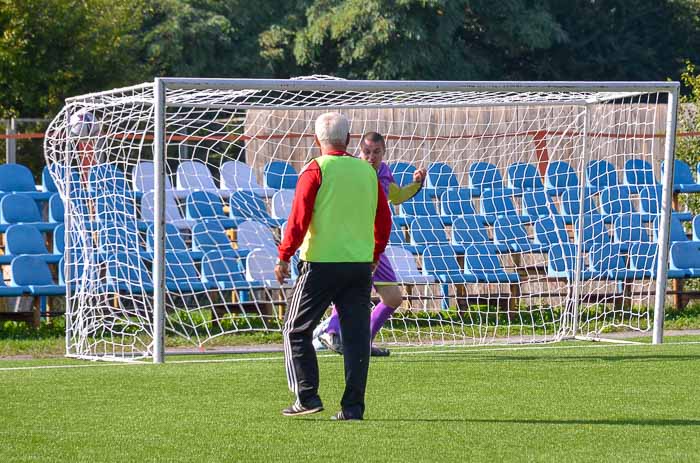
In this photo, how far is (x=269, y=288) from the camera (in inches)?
555

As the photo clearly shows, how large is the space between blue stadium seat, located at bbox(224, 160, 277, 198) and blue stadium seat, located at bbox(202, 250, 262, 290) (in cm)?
110

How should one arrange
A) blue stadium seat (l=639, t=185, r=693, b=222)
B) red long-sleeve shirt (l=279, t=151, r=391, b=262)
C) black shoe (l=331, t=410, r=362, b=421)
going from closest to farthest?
1. red long-sleeve shirt (l=279, t=151, r=391, b=262)
2. black shoe (l=331, t=410, r=362, b=421)
3. blue stadium seat (l=639, t=185, r=693, b=222)

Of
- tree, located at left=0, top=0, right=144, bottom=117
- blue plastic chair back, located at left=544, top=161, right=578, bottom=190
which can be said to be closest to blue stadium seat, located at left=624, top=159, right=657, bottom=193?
blue plastic chair back, located at left=544, top=161, right=578, bottom=190

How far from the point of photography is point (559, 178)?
16.1 meters

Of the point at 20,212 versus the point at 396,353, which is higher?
the point at 20,212

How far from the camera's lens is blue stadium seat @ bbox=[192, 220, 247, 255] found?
14.5m

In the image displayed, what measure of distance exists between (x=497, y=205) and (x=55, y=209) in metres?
5.37

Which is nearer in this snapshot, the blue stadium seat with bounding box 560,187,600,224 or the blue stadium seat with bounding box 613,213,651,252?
the blue stadium seat with bounding box 613,213,651,252

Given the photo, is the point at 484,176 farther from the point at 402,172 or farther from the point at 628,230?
the point at 628,230

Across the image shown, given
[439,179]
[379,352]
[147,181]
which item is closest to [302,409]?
[379,352]

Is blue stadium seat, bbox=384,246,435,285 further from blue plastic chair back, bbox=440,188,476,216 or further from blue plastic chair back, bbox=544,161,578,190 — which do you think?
blue plastic chair back, bbox=544,161,578,190

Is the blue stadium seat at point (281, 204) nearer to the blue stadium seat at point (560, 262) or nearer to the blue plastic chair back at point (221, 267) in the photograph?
the blue plastic chair back at point (221, 267)

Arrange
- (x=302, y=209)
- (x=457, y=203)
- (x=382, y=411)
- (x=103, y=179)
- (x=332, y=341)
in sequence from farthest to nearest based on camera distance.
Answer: (x=457, y=203) < (x=103, y=179) < (x=332, y=341) < (x=382, y=411) < (x=302, y=209)

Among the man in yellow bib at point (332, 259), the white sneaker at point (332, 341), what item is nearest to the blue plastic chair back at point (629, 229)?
the white sneaker at point (332, 341)
